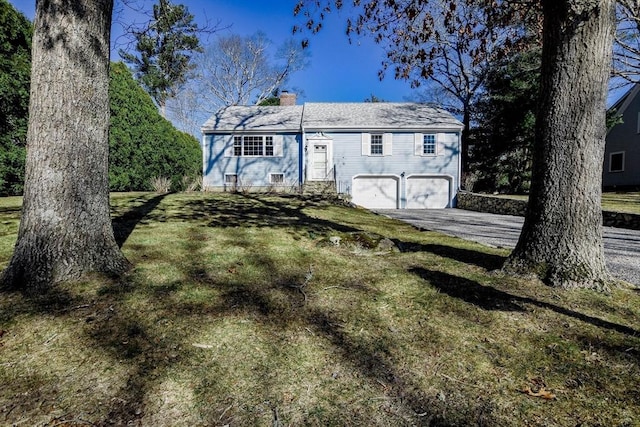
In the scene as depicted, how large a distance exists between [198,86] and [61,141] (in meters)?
29.0

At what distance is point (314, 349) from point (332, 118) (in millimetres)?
19056

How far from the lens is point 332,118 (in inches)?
811

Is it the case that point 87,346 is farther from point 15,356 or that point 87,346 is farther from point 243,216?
point 243,216

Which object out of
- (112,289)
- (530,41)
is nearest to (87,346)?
(112,289)

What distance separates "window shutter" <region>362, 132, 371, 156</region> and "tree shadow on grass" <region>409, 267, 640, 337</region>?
53.6 feet

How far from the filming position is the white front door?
1994cm

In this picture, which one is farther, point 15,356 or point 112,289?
point 112,289

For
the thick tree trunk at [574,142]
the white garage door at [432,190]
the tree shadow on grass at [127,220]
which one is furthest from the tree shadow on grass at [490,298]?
the white garage door at [432,190]

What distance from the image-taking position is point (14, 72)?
1041cm

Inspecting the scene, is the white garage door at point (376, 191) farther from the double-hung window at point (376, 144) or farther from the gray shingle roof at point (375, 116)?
the gray shingle roof at point (375, 116)

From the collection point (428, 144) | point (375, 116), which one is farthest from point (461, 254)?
point (375, 116)

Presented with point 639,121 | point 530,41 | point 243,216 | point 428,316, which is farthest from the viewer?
point 639,121

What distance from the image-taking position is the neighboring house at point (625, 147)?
21078 mm

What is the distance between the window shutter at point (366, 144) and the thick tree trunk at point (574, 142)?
1617 centimetres
